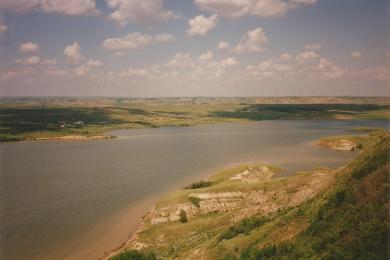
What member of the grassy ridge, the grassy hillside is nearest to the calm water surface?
the grassy hillside

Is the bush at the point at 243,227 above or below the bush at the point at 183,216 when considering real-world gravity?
above

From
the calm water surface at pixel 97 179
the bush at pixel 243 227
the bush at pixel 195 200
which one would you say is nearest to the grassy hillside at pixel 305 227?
the bush at pixel 243 227

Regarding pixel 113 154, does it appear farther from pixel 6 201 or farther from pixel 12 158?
pixel 6 201

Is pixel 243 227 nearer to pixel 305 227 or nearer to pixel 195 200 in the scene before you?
pixel 305 227

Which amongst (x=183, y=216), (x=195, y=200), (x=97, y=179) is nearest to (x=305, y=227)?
(x=183, y=216)

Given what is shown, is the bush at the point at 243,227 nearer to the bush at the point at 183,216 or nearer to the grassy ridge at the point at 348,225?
the grassy ridge at the point at 348,225

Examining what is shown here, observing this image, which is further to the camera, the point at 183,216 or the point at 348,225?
the point at 183,216
